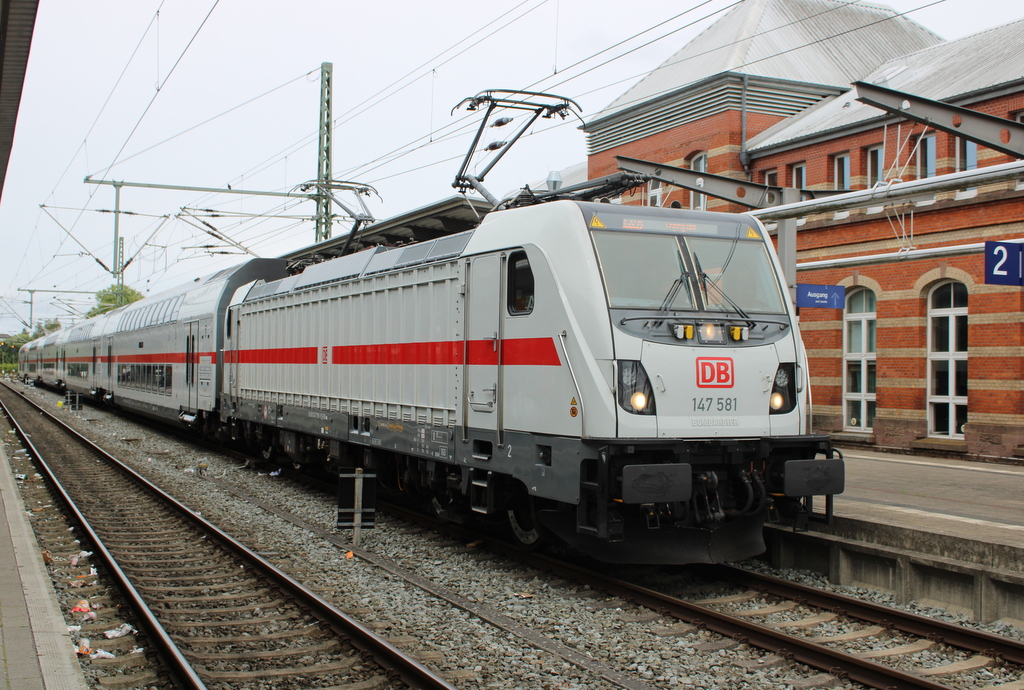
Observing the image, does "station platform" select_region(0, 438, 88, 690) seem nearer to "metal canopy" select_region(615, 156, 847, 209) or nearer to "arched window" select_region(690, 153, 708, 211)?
"metal canopy" select_region(615, 156, 847, 209)

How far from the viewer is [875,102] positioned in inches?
447

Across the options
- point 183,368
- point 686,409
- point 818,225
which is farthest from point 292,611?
point 818,225

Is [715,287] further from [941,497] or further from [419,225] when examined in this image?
[419,225]

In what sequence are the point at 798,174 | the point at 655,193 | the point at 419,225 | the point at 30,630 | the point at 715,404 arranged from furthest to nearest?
the point at 655,193 → the point at 798,174 → the point at 419,225 → the point at 715,404 → the point at 30,630

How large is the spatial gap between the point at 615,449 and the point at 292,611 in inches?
120

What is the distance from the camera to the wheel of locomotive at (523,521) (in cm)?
891

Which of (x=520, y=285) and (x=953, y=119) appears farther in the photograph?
(x=953, y=119)

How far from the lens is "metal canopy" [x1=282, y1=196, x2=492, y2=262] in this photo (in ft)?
47.2

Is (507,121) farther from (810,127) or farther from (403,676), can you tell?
(810,127)

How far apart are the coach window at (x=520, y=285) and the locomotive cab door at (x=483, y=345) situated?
172mm

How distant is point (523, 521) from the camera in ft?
30.8

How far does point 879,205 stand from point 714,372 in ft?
32.5

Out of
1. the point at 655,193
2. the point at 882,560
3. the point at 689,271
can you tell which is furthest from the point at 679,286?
the point at 655,193

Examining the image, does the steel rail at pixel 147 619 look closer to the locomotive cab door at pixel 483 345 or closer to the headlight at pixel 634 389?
the locomotive cab door at pixel 483 345
